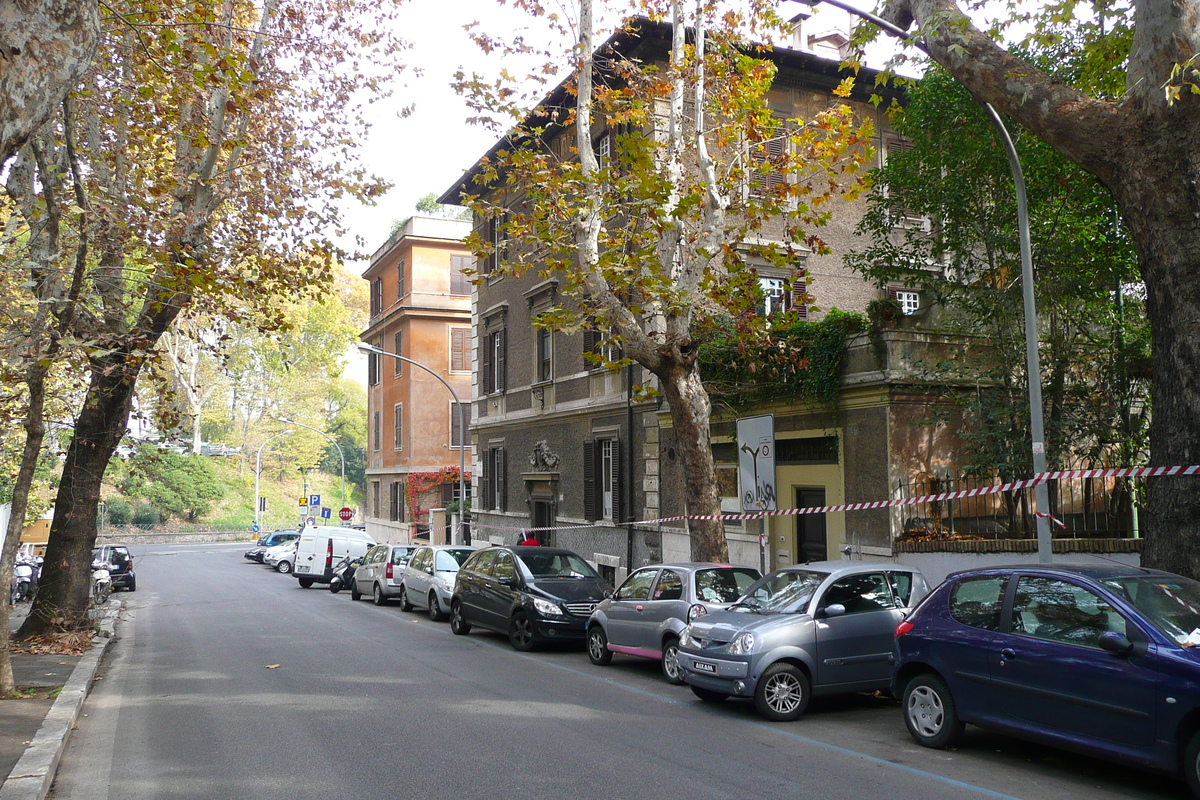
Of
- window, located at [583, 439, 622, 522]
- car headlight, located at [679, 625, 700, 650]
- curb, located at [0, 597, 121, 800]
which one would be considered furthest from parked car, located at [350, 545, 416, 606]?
car headlight, located at [679, 625, 700, 650]

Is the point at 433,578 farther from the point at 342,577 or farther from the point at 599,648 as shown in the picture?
the point at 342,577

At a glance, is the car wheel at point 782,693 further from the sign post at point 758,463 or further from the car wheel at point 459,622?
the car wheel at point 459,622

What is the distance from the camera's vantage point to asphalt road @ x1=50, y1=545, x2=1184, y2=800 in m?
6.95

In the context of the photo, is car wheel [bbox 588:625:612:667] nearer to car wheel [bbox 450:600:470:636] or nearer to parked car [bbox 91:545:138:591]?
car wheel [bbox 450:600:470:636]

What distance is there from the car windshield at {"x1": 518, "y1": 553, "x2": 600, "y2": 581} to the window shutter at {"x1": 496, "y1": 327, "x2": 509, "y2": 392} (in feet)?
46.9

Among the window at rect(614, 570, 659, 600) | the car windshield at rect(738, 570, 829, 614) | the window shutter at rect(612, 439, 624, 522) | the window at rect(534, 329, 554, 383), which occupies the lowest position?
the window at rect(614, 570, 659, 600)

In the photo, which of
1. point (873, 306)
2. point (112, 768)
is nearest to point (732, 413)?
point (873, 306)

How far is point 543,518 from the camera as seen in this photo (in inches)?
1081

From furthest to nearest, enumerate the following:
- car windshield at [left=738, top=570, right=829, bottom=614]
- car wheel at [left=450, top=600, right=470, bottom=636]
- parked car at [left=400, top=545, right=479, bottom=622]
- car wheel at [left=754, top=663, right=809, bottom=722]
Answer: parked car at [left=400, top=545, right=479, bottom=622] < car wheel at [left=450, top=600, right=470, bottom=636] < car windshield at [left=738, top=570, right=829, bottom=614] < car wheel at [left=754, top=663, right=809, bottom=722]

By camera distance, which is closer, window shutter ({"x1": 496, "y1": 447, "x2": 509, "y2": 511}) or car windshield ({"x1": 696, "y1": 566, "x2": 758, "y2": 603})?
car windshield ({"x1": 696, "y1": 566, "x2": 758, "y2": 603})

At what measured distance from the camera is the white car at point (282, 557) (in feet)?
135

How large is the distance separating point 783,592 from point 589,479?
1435cm

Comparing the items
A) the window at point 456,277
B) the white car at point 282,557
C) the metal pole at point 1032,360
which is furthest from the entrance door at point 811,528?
the white car at point 282,557

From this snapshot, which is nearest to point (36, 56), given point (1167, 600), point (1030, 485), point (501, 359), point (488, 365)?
point (1167, 600)
